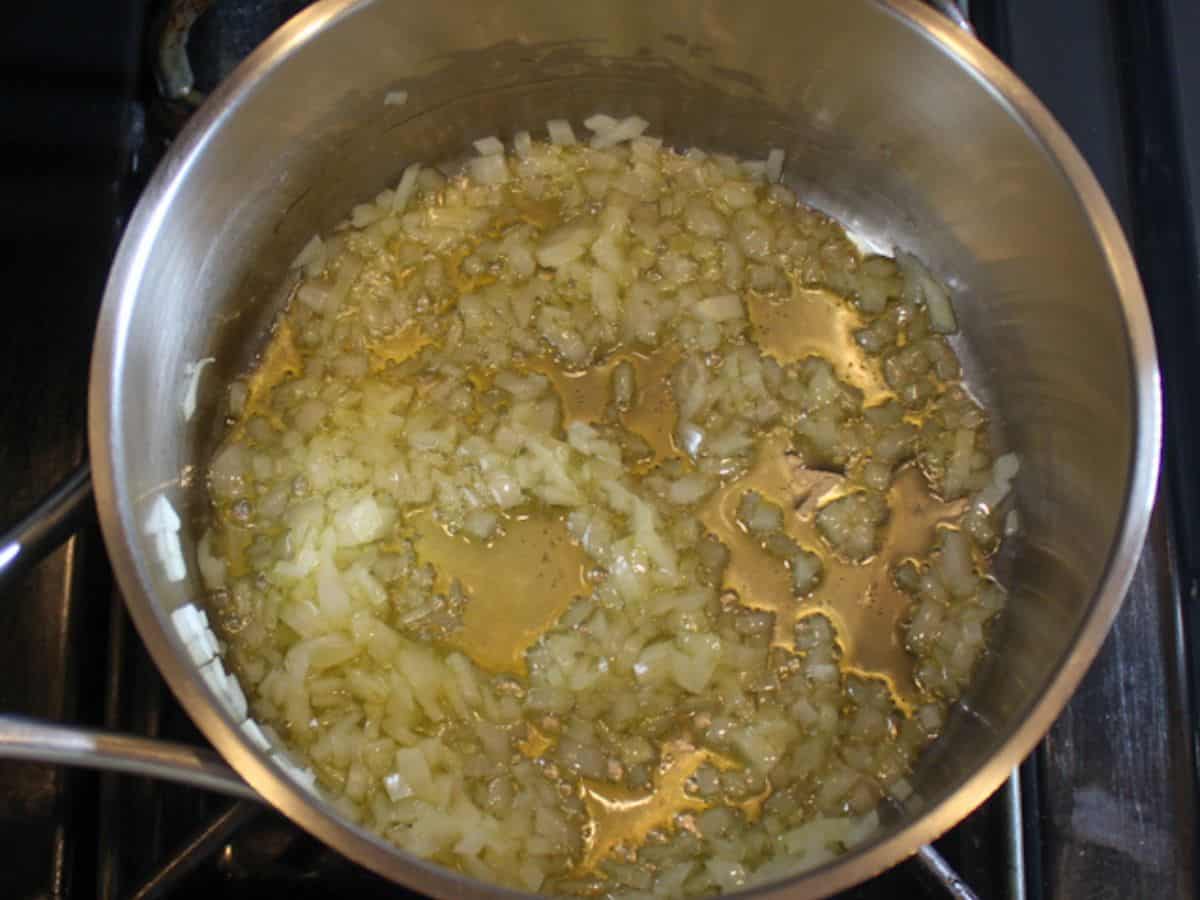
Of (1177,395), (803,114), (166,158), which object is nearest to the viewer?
(166,158)

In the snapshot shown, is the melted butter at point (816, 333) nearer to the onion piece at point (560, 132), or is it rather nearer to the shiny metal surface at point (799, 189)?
the shiny metal surface at point (799, 189)

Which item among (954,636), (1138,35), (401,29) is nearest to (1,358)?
(401,29)

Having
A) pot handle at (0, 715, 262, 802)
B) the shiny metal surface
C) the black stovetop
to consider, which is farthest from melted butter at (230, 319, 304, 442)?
pot handle at (0, 715, 262, 802)

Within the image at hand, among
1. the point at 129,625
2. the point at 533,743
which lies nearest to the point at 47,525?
the point at 129,625

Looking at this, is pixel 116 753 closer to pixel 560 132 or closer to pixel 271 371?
pixel 271 371

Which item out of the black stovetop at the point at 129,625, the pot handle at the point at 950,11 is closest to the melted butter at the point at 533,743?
the black stovetop at the point at 129,625

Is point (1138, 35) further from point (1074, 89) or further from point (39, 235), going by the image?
point (39, 235)
